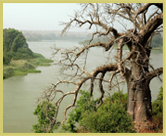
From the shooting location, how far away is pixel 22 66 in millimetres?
15727

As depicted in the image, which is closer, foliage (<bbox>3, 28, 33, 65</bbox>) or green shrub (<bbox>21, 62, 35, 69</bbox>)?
green shrub (<bbox>21, 62, 35, 69</bbox>)

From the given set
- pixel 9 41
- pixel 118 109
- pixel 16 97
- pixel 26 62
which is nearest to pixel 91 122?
pixel 118 109

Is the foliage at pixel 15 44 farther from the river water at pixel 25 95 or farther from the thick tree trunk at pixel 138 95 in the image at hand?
the thick tree trunk at pixel 138 95

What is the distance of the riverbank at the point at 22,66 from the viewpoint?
1465 cm

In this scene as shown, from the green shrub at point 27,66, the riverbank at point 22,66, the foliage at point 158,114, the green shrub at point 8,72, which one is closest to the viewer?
the foliage at point 158,114

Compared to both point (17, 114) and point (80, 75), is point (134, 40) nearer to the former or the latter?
point (80, 75)

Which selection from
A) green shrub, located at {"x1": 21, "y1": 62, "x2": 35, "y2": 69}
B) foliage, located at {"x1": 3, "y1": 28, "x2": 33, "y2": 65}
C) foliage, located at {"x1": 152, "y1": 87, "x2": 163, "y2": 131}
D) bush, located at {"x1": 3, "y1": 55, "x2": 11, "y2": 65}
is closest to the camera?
foliage, located at {"x1": 152, "y1": 87, "x2": 163, "y2": 131}

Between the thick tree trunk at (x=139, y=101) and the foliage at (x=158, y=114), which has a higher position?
the thick tree trunk at (x=139, y=101)

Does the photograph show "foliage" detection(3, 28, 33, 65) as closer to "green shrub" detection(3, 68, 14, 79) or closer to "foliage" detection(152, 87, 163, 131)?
"green shrub" detection(3, 68, 14, 79)

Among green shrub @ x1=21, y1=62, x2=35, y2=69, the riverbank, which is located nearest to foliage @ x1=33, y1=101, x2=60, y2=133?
the riverbank

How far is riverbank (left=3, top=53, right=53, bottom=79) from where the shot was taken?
577 inches

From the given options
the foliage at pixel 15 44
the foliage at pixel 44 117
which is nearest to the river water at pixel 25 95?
the foliage at pixel 44 117

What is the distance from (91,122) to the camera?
15.3ft

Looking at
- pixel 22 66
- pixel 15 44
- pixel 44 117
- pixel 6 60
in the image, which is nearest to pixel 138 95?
pixel 44 117
